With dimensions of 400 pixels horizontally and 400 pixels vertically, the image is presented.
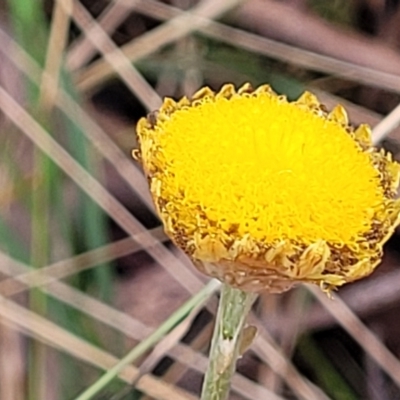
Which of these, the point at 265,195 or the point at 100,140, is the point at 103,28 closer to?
the point at 100,140

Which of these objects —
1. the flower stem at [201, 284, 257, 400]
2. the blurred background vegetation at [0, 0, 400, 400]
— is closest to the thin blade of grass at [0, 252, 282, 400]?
the blurred background vegetation at [0, 0, 400, 400]

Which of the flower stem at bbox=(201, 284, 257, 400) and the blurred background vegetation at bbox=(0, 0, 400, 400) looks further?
the blurred background vegetation at bbox=(0, 0, 400, 400)

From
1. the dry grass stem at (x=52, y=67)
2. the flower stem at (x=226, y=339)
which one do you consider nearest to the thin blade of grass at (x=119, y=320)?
the dry grass stem at (x=52, y=67)

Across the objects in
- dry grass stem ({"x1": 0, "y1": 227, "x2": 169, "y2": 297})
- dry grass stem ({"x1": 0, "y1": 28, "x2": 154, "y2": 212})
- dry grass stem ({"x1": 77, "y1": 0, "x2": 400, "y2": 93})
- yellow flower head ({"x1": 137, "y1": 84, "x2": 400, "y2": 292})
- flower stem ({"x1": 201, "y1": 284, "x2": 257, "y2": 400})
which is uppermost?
dry grass stem ({"x1": 77, "y1": 0, "x2": 400, "y2": 93})

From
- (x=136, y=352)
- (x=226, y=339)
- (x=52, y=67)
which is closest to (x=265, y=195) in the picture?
(x=226, y=339)

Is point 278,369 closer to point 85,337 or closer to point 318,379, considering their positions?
point 318,379

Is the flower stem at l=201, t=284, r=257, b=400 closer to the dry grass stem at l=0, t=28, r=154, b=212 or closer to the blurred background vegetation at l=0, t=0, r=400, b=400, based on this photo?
the blurred background vegetation at l=0, t=0, r=400, b=400
